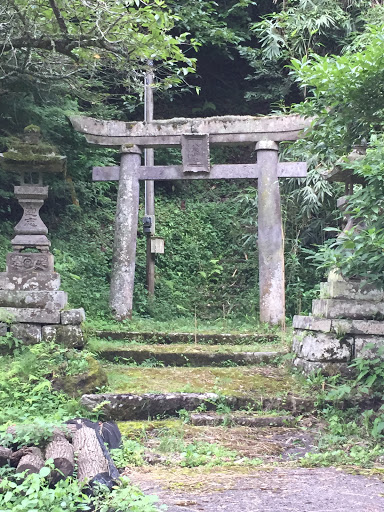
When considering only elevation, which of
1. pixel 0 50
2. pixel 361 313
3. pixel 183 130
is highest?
pixel 0 50

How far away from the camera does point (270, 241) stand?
29.4 feet

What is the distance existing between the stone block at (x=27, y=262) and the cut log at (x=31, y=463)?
10.7 ft

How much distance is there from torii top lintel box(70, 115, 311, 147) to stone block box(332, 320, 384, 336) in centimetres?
449

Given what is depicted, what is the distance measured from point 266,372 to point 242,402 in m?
1.15

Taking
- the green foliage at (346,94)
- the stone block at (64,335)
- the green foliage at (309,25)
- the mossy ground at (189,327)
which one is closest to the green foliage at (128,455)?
the stone block at (64,335)

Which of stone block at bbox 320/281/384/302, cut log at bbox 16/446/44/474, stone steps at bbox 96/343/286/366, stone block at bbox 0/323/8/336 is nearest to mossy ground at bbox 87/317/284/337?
stone steps at bbox 96/343/286/366

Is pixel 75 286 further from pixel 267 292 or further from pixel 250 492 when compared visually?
pixel 250 492

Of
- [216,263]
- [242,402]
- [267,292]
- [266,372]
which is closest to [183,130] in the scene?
[267,292]

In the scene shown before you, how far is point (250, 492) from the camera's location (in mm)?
3076

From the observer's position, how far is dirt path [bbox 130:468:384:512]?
9.39ft

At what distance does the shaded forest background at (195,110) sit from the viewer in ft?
17.6

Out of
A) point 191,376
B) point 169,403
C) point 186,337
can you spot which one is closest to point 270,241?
point 186,337

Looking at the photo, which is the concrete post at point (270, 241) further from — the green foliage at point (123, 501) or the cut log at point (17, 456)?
the green foliage at point (123, 501)

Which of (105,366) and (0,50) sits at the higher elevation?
(0,50)
